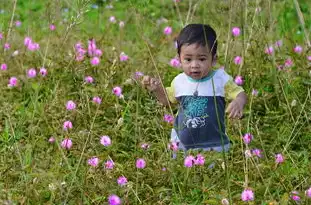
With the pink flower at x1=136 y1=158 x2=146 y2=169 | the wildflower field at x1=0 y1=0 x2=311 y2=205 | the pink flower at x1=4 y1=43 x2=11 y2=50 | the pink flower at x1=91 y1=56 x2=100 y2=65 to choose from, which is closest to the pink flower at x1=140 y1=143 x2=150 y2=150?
the wildflower field at x1=0 y1=0 x2=311 y2=205

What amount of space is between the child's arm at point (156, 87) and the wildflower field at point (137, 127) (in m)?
0.05

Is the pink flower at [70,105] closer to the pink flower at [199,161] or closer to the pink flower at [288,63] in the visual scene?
the pink flower at [199,161]

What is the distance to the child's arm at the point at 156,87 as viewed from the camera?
270 cm

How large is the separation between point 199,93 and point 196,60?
0.14 meters

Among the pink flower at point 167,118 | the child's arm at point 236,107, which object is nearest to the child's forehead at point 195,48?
the child's arm at point 236,107

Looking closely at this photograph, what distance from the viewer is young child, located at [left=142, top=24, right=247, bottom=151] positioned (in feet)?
9.26

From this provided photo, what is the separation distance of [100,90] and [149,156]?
0.67 metres

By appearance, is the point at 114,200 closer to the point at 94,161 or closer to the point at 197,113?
the point at 94,161

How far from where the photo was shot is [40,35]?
4.54m

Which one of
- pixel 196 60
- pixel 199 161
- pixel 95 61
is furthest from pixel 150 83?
pixel 95 61

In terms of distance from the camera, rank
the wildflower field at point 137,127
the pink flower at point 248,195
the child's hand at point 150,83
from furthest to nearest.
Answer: the child's hand at point 150,83 → the wildflower field at point 137,127 → the pink flower at point 248,195

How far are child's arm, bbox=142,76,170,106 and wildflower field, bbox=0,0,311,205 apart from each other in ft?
0.17

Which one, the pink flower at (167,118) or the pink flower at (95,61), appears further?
the pink flower at (95,61)

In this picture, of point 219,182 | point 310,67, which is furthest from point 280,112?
point 219,182
